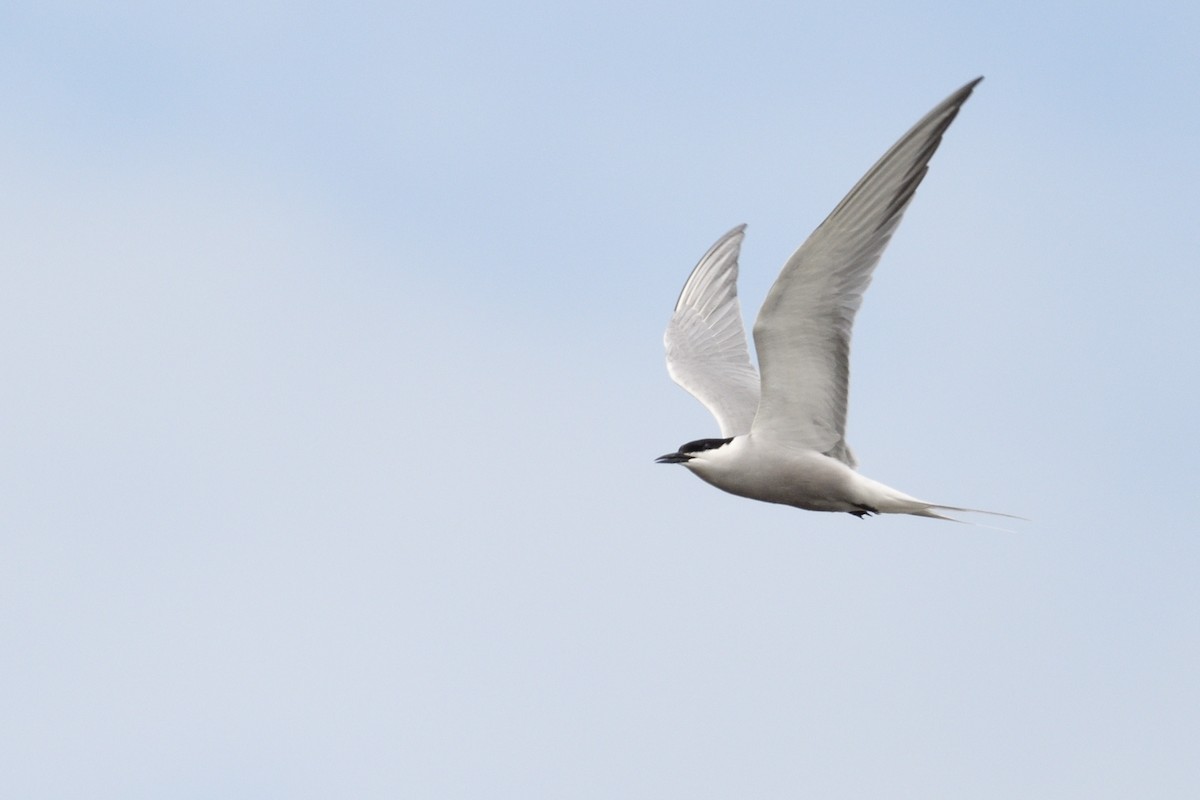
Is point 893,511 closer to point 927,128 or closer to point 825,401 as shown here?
point 825,401

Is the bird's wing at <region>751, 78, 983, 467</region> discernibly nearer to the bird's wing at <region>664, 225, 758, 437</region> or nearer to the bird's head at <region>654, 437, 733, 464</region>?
the bird's head at <region>654, 437, 733, 464</region>

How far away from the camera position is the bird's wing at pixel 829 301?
11.4 metres

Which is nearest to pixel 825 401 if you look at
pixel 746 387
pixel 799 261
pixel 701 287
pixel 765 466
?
pixel 765 466

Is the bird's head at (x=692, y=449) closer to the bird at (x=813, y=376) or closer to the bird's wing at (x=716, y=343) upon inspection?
→ the bird at (x=813, y=376)

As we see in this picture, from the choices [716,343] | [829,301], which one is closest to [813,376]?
[829,301]

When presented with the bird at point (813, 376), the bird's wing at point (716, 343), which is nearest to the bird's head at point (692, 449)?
the bird at point (813, 376)

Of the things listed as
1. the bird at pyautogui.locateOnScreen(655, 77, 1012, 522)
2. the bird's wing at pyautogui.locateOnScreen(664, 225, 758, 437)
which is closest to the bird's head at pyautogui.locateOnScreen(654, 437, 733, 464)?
the bird at pyautogui.locateOnScreen(655, 77, 1012, 522)

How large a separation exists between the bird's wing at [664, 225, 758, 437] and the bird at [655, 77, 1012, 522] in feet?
0.07

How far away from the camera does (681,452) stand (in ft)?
45.9

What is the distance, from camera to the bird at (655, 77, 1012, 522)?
11.6 meters

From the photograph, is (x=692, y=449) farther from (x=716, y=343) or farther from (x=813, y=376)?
(x=716, y=343)

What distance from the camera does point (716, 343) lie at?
55.2 ft

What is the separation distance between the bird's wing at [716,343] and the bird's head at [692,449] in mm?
1080

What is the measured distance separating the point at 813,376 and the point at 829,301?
0.86 metres
